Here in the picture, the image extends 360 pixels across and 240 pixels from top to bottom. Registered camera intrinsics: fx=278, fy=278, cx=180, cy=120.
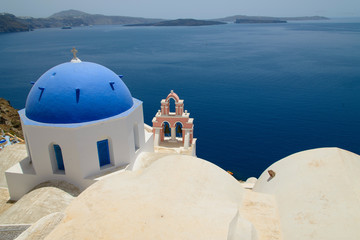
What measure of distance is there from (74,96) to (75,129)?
1.18 meters

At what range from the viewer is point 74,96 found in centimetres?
948

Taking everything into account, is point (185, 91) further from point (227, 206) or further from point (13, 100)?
point (227, 206)

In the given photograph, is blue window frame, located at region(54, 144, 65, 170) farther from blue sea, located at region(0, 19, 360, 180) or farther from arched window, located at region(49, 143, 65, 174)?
blue sea, located at region(0, 19, 360, 180)

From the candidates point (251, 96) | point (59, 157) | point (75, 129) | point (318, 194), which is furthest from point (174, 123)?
point (251, 96)

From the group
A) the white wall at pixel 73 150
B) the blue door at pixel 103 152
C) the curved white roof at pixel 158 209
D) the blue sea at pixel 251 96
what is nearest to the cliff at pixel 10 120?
the blue sea at pixel 251 96

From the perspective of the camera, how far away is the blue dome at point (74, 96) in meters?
9.39

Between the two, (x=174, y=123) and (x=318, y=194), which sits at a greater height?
(x=318, y=194)

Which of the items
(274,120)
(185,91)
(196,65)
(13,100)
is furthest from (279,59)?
(13,100)

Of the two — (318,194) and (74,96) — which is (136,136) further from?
(318,194)

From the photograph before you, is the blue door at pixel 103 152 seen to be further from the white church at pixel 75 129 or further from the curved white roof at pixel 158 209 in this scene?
the curved white roof at pixel 158 209

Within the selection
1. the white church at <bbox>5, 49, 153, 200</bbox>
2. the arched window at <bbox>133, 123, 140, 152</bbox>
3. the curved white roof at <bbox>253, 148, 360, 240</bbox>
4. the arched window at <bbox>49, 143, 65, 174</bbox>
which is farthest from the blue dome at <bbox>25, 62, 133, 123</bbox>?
the curved white roof at <bbox>253, 148, 360, 240</bbox>

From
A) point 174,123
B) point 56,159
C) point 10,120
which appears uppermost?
point 56,159

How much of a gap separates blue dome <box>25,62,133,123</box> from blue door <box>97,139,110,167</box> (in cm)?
101

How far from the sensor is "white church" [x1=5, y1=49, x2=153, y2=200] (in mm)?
9359
